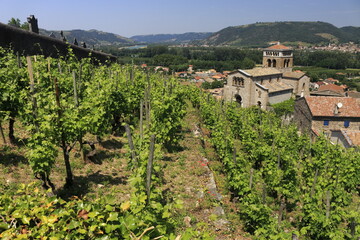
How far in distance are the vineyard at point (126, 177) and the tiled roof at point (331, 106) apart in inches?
497

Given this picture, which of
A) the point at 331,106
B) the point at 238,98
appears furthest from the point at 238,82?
the point at 331,106

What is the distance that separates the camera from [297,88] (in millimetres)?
54250

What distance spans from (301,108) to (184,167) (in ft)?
79.1

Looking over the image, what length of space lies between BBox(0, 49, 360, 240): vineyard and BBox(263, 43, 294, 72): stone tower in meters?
48.9

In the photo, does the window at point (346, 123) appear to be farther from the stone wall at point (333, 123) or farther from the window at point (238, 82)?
the window at point (238, 82)

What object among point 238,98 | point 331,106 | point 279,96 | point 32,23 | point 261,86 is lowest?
point 238,98

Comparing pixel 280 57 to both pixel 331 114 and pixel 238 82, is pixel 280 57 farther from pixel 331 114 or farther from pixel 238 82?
pixel 331 114

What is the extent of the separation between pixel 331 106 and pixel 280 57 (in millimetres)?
35706

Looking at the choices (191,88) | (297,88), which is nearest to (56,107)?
(191,88)

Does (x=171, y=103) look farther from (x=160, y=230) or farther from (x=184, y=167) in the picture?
(x=160, y=230)

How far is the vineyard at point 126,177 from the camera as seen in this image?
2.93m

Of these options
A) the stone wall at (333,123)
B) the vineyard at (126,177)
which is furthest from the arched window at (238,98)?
the vineyard at (126,177)

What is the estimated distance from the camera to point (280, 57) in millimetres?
59625

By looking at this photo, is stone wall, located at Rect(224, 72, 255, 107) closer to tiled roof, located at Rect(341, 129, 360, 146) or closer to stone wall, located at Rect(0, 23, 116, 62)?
tiled roof, located at Rect(341, 129, 360, 146)
